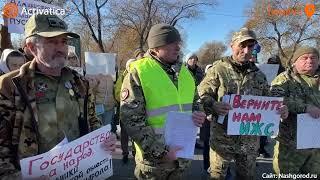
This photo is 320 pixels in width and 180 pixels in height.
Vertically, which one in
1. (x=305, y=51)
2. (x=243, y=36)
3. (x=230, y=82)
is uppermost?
(x=243, y=36)

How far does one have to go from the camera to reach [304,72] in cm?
475

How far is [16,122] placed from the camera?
8.58 feet

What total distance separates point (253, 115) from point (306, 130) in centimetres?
80

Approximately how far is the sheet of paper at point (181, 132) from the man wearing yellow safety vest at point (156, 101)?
53 millimetres

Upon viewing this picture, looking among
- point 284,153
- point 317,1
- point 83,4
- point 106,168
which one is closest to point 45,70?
point 106,168

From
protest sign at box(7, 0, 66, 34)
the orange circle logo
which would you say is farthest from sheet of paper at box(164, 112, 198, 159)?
the orange circle logo

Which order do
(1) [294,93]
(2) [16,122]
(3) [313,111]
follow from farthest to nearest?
(1) [294,93]
(3) [313,111]
(2) [16,122]

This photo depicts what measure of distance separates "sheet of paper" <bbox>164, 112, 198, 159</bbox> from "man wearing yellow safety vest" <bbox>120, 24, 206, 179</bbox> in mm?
53

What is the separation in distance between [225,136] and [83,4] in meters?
27.5

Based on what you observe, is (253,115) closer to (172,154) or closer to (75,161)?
(172,154)

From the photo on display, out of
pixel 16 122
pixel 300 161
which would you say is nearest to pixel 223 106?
pixel 300 161

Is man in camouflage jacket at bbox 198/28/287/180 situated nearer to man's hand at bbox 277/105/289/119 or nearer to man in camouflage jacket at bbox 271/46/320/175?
man's hand at bbox 277/105/289/119

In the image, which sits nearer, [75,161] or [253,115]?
[75,161]

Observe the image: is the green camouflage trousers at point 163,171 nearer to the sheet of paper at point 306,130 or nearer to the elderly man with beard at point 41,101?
the elderly man with beard at point 41,101
